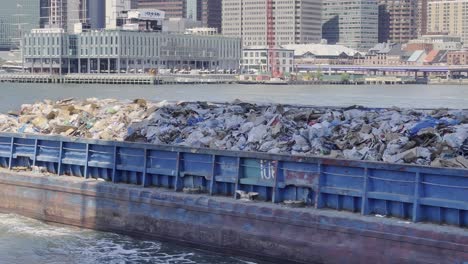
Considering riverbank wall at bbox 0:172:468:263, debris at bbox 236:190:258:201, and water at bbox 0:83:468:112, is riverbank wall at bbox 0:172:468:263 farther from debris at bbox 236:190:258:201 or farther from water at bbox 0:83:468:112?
water at bbox 0:83:468:112

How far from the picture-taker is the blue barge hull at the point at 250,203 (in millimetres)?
16766

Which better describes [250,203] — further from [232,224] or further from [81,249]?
[81,249]

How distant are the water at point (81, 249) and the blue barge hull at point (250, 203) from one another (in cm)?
27

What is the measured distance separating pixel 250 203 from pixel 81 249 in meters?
4.27

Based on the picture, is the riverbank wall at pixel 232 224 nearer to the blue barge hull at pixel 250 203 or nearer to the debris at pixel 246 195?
the blue barge hull at pixel 250 203

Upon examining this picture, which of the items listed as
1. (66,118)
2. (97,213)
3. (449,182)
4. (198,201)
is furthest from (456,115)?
(66,118)

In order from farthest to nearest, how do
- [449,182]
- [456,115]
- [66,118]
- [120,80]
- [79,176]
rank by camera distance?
[120,80], [66,118], [79,176], [456,115], [449,182]

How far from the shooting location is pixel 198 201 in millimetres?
19656

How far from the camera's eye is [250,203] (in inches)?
749

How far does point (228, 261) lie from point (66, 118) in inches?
349

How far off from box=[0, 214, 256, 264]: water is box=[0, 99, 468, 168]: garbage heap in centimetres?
271

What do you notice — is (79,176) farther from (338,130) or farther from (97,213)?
(338,130)

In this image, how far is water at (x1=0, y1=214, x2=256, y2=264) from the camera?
19.6m

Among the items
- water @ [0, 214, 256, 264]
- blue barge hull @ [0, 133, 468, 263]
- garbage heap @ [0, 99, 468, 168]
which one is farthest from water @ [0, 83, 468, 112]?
water @ [0, 214, 256, 264]
